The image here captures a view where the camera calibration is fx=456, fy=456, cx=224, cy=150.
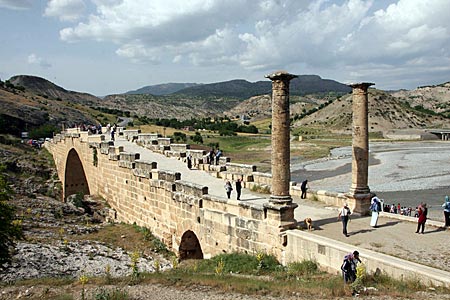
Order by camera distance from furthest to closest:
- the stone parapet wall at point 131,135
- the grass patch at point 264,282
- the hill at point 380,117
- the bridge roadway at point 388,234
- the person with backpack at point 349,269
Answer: the hill at point 380,117 < the stone parapet wall at point 131,135 < the bridge roadway at point 388,234 < the person with backpack at point 349,269 < the grass patch at point 264,282

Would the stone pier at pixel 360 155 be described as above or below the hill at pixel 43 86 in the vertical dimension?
below

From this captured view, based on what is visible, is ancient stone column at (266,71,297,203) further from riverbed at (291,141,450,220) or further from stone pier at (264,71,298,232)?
riverbed at (291,141,450,220)

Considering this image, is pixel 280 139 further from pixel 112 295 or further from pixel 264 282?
pixel 112 295

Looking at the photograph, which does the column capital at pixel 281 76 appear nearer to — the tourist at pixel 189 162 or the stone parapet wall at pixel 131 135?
the tourist at pixel 189 162

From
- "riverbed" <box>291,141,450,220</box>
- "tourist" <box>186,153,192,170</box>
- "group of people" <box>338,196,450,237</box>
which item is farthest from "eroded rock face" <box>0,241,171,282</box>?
"riverbed" <box>291,141,450,220</box>

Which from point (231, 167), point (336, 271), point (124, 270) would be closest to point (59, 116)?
point (231, 167)

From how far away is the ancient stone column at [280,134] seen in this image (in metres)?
12.4

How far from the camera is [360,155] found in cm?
1423

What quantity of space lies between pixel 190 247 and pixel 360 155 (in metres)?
7.04

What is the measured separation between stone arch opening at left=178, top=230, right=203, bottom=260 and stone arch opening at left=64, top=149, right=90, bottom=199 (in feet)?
53.5

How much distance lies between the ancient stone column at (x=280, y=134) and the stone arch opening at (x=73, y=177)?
71.0 feet

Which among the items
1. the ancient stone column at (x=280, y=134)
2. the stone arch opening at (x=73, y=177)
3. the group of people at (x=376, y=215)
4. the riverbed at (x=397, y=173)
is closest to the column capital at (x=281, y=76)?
the ancient stone column at (x=280, y=134)

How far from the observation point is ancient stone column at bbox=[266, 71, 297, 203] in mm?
12391

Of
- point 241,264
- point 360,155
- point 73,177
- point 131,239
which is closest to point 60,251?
point 131,239
